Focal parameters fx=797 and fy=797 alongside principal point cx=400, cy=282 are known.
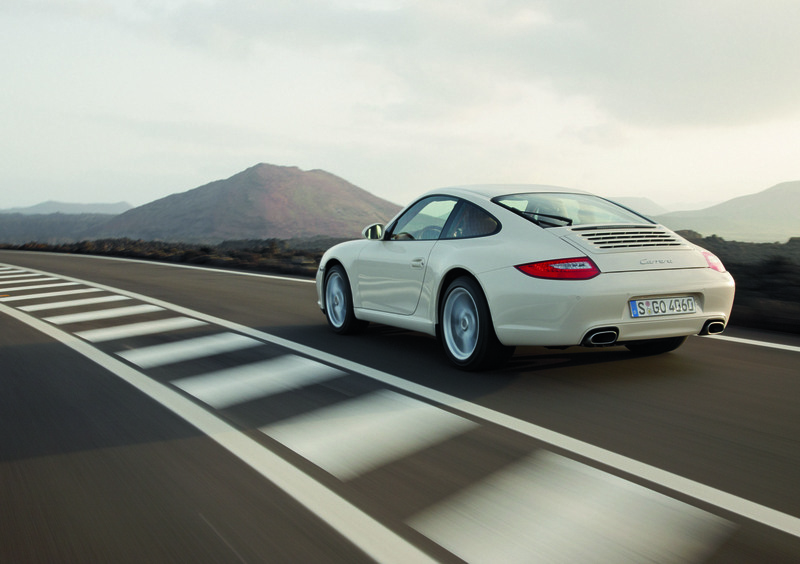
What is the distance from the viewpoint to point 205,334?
8.49 metres

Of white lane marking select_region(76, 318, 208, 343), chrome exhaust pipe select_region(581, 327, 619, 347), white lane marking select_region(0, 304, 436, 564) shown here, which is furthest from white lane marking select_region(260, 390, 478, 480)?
white lane marking select_region(76, 318, 208, 343)

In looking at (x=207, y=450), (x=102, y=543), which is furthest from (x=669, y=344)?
(x=102, y=543)

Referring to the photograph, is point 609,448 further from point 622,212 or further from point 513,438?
point 622,212

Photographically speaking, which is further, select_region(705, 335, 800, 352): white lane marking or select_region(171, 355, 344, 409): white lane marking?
select_region(705, 335, 800, 352): white lane marking

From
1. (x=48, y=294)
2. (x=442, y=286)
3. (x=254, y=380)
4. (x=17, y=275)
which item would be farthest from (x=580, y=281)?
(x=17, y=275)

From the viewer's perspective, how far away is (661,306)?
5.59 m

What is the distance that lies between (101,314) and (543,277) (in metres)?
6.88

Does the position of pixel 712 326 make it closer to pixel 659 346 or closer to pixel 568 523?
pixel 659 346

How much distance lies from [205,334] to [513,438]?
16.0 feet

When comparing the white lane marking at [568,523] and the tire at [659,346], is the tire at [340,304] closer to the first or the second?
the tire at [659,346]

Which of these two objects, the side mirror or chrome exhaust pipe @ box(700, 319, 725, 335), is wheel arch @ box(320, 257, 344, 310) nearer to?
the side mirror

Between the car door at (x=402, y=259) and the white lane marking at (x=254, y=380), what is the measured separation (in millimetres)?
975

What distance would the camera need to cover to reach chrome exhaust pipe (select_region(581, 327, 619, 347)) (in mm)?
5441

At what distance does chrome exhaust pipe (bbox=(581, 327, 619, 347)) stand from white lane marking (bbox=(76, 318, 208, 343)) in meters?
5.06
